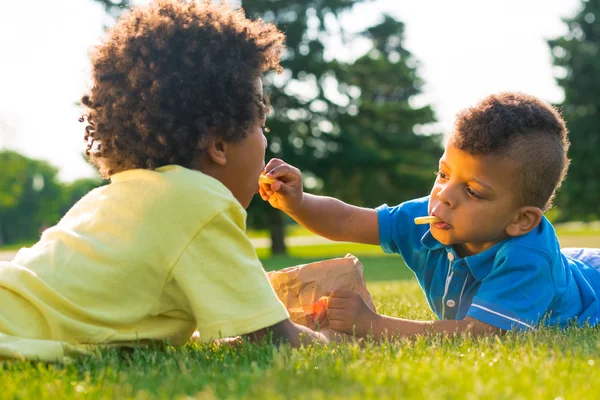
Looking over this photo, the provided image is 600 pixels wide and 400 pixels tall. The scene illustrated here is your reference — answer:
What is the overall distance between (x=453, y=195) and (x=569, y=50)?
1171 inches

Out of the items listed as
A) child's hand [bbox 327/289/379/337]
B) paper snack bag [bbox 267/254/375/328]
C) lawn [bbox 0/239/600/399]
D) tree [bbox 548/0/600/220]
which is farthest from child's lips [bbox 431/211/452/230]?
tree [bbox 548/0/600/220]

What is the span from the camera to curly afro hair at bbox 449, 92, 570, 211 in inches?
113

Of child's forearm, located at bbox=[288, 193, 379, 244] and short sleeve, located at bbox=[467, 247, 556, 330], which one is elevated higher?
child's forearm, located at bbox=[288, 193, 379, 244]

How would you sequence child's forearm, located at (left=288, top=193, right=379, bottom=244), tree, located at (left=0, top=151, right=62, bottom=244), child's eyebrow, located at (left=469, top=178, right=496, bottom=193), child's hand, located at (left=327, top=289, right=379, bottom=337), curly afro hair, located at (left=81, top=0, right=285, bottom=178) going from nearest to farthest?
curly afro hair, located at (left=81, top=0, right=285, bottom=178) → child's hand, located at (left=327, top=289, right=379, bottom=337) → child's eyebrow, located at (left=469, top=178, right=496, bottom=193) → child's forearm, located at (left=288, top=193, right=379, bottom=244) → tree, located at (left=0, top=151, right=62, bottom=244)

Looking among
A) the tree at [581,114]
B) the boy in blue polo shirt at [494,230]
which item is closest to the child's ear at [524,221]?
the boy in blue polo shirt at [494,230]

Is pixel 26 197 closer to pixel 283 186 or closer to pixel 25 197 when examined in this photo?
pixel 25 197

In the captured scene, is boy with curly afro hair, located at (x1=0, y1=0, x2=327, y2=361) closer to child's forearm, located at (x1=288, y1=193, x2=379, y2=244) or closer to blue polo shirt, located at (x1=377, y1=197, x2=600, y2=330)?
blue polo shirt, located at (x1=377, y1=197, x2=600, y2=330)

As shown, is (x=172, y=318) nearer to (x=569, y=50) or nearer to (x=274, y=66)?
(x=274, y=66)

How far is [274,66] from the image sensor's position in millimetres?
2885

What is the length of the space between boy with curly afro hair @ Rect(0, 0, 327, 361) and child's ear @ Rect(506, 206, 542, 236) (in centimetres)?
103

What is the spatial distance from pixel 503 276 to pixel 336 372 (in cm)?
123

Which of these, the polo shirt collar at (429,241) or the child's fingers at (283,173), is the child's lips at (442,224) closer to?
the polo shirt collar at (429,241)

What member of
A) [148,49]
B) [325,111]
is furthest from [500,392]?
[325,111]

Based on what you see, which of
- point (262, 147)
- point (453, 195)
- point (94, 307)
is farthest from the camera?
point (453, 195)
